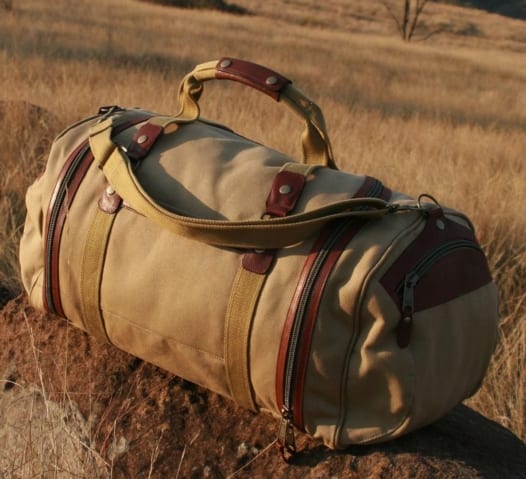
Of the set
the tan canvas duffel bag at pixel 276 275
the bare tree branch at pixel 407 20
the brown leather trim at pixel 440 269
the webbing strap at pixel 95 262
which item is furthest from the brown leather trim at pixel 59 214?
the bare tree branch at pixel 407 20

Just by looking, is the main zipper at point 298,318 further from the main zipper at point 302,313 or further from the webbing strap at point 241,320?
the webbing strap at point 241,320

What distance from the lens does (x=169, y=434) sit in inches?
83.0

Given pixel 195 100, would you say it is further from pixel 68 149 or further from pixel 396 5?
pixel 396 5

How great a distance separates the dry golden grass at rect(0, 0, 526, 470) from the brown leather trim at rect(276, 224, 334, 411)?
1.26 meters

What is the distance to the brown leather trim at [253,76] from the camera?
203 centimetres

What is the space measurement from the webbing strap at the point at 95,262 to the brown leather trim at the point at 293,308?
22.3 inches

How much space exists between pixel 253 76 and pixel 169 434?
0.98 m

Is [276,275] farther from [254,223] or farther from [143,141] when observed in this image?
[143,141]

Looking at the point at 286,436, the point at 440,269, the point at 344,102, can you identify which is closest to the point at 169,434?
the point at 286,436

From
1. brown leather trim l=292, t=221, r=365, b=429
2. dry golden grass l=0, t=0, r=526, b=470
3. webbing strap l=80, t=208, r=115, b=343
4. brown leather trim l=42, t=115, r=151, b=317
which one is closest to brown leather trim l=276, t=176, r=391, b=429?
brown leather trim l=292, t=221, r=365, b=429

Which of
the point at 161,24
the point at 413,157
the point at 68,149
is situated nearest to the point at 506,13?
the point at 161,24

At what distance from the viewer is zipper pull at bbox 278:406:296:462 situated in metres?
1.84

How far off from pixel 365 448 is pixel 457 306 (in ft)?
1.39

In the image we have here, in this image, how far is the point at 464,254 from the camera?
72.6 inches
